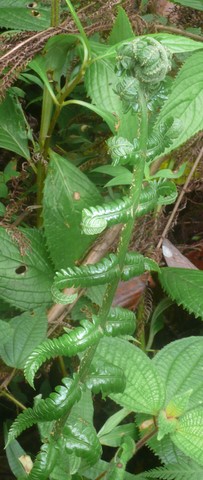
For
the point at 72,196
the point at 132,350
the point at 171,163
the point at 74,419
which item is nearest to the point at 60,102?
the point at 72,196

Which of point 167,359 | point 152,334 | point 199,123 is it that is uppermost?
point 199,123

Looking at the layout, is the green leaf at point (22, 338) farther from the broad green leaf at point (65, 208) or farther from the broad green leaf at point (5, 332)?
the broad green leaf at point (65, 208)

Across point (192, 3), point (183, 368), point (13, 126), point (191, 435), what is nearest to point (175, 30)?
point (192, 3)

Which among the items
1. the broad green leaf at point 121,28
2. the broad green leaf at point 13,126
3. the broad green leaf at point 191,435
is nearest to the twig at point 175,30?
the broad green leaf at point 121,28

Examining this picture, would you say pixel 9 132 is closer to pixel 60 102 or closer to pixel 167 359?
pixel 60 102

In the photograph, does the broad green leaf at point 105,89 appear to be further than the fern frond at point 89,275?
Yes

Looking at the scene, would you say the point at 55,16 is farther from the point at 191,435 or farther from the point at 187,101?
the point at 191,435
